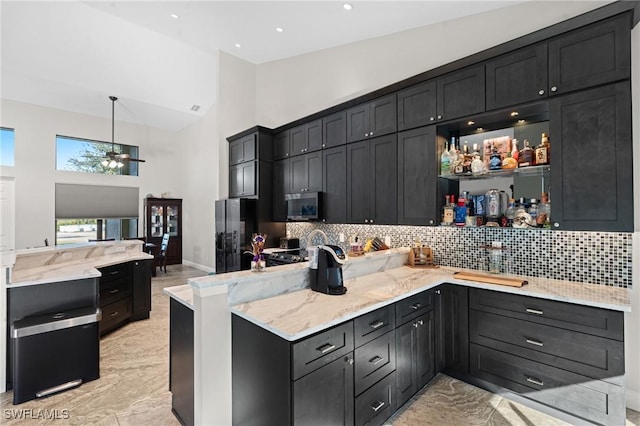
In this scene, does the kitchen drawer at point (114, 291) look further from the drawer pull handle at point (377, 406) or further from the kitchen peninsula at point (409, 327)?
the drawer pull handle at point (377, 406)

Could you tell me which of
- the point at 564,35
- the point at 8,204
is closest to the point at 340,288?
the point at 564,35

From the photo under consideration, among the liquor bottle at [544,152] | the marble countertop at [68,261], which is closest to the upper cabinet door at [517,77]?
the liquor bottle at [544,152]

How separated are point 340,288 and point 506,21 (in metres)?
3.21

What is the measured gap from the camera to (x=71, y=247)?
3.69 metres

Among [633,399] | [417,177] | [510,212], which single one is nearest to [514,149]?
[510,212]

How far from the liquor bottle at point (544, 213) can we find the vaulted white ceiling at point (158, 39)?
204 cm

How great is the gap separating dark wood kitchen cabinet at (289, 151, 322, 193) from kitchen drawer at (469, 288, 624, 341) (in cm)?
254

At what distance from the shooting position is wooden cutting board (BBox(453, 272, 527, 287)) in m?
2.44

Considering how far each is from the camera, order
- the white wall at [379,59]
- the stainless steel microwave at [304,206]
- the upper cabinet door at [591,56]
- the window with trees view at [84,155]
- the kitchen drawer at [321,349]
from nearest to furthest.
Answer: the kitchen drawer at [321,349], the upper cabinet door at [591,56], the white wall at [379,59], the stainless steel microwave at [304,206], the window with trees view at [84,155]

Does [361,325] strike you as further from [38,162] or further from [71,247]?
[38,162]

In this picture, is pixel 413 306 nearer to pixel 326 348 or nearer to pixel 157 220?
pixel 326 348

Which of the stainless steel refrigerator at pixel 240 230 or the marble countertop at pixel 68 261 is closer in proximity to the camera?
the marble countertop at pixel 68 261

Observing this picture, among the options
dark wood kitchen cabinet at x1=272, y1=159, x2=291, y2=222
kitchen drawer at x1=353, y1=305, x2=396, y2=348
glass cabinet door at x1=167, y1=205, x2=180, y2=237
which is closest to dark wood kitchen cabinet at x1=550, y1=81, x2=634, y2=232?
kitchen drawer at x1=353, y1=305, x2=396, y2=348

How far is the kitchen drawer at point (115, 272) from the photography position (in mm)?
3654
